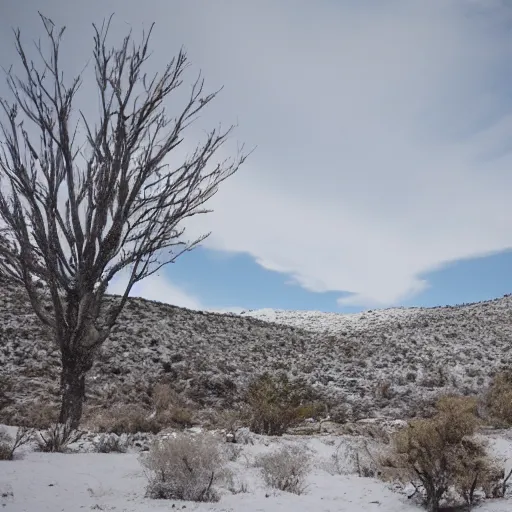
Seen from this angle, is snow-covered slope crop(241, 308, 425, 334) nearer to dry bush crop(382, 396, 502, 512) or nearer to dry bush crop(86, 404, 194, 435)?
dry bush crop(86, 404, 194, 435)

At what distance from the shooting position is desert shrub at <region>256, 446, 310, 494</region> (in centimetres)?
552

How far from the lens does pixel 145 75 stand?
9305 mm

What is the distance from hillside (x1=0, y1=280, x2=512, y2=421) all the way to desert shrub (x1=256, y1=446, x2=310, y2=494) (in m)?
6.62

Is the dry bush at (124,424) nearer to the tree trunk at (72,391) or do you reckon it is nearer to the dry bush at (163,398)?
the tree trunk at (72,391)

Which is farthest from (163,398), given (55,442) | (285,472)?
(285,472)

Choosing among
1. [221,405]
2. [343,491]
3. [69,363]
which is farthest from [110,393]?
[343,491]

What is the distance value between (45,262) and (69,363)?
5.79 ft

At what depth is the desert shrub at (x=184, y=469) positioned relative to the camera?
5086mm

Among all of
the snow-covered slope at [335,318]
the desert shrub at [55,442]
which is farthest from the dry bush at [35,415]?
the snow-covered slope at [335,318]

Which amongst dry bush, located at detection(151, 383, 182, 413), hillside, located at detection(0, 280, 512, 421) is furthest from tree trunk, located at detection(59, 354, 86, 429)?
dry bush, located at detection(151, 383, 182, 413)

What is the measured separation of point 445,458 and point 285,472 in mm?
1710

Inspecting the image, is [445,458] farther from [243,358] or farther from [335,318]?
[335,318]

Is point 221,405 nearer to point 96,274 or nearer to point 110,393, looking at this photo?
point 110,393

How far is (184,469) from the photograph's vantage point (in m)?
5.29
